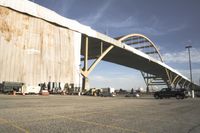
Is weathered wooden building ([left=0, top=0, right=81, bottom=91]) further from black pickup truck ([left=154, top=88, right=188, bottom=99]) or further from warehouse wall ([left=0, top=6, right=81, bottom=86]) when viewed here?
black pickup truck ([left=154, top=88, right=188, bottom=99])

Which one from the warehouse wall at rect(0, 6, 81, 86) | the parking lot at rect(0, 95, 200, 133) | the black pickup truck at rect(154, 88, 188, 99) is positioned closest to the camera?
the parking lot at rect(0, 95, 200, 133)

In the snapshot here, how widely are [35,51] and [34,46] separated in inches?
34.9

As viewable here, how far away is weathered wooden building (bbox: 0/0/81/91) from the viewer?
28.7 metres

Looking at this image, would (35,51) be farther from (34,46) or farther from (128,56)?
(128,56)

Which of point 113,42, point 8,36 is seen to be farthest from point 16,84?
point 113,42

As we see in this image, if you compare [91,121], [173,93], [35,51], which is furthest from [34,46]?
[91,121]

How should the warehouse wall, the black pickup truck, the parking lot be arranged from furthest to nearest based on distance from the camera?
the black pickup truck, the warehouse wall, the parking lot

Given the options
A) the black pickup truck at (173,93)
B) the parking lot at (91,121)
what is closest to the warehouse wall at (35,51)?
the black pickup truck at (173,93)

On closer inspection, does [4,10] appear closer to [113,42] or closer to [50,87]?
[50,87]

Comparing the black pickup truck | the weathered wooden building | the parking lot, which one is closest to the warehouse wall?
the weathered wooden building

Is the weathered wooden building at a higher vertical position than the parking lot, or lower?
higher

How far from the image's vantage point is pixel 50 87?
33.7 m

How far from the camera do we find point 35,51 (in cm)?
3259

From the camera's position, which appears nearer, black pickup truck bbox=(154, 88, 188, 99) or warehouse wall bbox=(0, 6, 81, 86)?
warehouse wall bbox=(0, 6, 81, 86)
